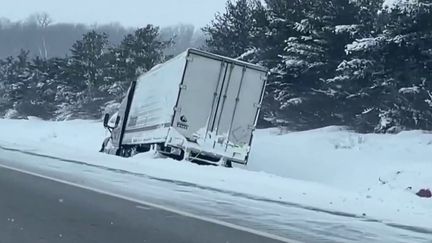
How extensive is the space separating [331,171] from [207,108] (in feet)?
18.4

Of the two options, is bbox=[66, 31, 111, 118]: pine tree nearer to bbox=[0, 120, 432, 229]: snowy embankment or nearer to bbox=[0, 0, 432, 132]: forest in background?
bbox=[0, 0, 432, 132]: forest in background

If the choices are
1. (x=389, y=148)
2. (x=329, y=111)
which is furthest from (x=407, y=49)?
(x=329, y=111)

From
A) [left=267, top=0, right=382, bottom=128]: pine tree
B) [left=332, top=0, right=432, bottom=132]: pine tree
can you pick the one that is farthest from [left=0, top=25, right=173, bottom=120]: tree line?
[left=332, top=0, right=432, bottom=132]: pine tree

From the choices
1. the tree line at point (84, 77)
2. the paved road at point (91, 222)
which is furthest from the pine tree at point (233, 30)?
the paved road at point (91, 222)

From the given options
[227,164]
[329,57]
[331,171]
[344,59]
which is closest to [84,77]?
[329,57]

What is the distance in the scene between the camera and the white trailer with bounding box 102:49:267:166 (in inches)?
595

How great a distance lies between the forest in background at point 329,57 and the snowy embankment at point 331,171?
1550 mm

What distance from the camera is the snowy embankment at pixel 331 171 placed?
1045 cm

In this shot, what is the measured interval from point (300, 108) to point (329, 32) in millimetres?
4122

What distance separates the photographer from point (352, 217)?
879 cm

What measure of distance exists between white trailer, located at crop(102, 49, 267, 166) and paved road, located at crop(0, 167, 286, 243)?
19.1 feet

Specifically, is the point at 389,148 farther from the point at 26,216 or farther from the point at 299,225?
the point at 26,216

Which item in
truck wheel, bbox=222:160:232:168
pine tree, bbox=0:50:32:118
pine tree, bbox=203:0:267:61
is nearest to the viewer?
truck wheel, bbox=222:160:232:168

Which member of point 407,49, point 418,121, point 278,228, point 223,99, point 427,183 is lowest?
point 278,228
